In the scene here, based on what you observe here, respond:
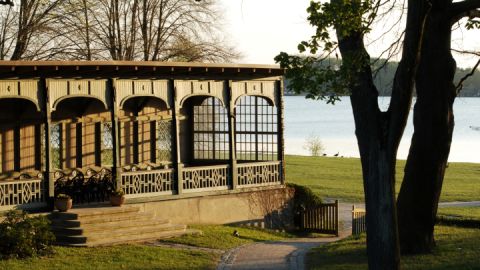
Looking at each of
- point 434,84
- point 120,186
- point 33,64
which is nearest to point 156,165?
point 120,186

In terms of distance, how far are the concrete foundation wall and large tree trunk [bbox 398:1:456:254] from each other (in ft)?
27.9

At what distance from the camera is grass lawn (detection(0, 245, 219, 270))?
2092 centimetres

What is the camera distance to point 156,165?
31422 millimetres

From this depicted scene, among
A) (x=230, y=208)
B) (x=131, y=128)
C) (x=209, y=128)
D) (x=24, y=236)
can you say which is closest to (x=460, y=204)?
(x=209, y=128)

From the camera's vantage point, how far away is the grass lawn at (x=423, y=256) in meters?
19.8

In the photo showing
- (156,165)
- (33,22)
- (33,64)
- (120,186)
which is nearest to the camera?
(33,64)

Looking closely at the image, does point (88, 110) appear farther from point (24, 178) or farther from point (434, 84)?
point (434, 84)

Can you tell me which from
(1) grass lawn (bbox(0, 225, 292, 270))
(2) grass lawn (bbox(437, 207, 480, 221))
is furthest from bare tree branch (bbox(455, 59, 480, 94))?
(2) grass lawn (bbox(437, 207, 480, 221))

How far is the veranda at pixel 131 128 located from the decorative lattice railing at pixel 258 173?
0.03 m

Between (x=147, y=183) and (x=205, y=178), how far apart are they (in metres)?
2.54

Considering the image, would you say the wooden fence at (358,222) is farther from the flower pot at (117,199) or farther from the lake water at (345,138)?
the lake water at (345,138)

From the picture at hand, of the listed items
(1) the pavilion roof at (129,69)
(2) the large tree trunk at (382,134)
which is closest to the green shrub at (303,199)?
(1) the pavilion roof at (129,69)

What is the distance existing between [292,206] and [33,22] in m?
15.6

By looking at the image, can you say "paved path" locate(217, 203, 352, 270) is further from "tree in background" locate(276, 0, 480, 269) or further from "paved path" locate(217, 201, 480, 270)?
"tree in background" locate(276, 0, 480, 269)
